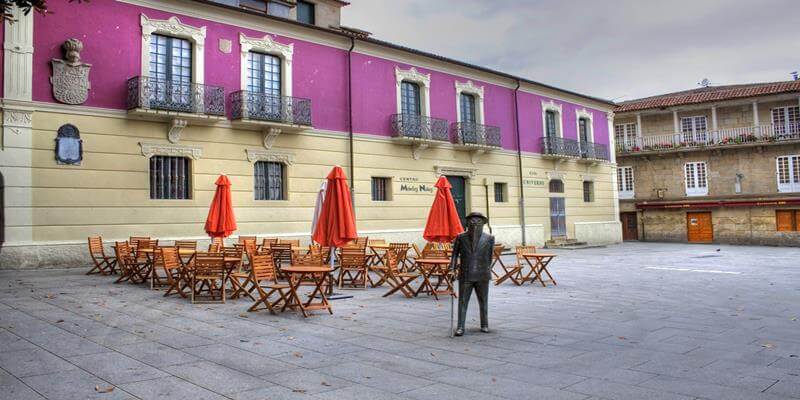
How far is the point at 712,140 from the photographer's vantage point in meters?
35.7

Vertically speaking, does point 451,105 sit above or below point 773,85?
below

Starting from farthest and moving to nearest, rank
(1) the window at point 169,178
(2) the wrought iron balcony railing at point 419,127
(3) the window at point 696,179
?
(3) the window at point 696,179
(2) the wrought iron balcony railing at point 419,127
(1) the window at point 169,178

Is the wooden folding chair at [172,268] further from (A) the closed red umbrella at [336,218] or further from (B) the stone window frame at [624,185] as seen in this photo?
(B) the stone window frame at [624,185]

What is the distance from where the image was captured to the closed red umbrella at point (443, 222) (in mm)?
10766

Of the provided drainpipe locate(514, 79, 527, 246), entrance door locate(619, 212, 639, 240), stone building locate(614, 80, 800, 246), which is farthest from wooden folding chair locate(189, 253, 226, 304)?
entrance door locate(619, 212, 639, 240)

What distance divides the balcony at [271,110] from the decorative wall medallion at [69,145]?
15.0ft

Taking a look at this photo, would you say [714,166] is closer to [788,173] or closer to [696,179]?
[696,179]

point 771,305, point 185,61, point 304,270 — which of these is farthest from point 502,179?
point 304,270

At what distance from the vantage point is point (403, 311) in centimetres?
925

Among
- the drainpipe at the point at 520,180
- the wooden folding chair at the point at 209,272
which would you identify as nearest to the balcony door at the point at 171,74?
the wooden folding chair at the point at 209,272

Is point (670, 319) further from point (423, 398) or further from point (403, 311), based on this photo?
point (423, 398)

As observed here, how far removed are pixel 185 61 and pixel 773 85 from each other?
3481 cm

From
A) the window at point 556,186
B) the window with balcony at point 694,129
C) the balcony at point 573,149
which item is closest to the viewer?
the balcony at point 573,149

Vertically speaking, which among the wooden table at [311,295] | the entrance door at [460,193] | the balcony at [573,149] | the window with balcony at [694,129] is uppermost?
the window with balcony at [694,129]
